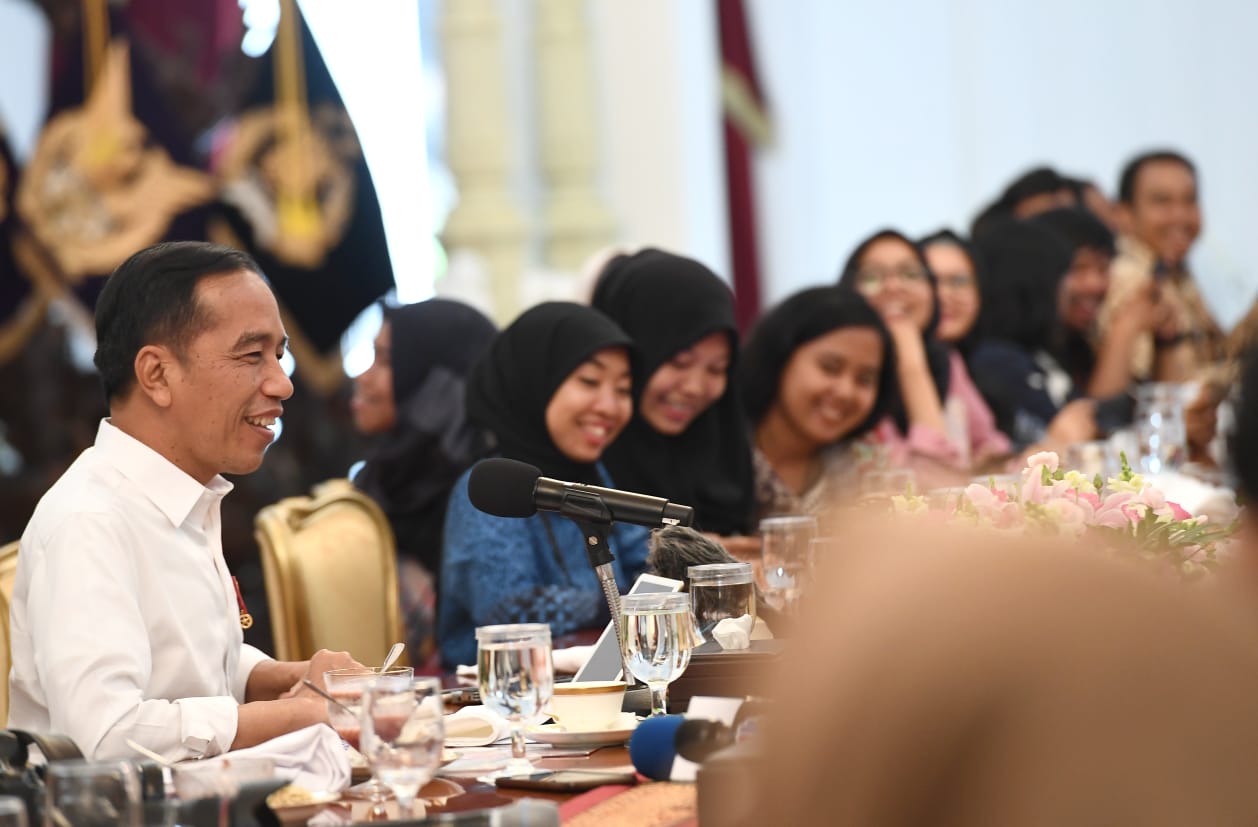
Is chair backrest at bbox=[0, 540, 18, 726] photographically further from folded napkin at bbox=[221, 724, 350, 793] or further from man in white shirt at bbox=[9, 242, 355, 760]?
folded napkin at bbox=[221, 724, 350, 793]

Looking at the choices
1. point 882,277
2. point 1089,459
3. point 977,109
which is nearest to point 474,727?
point 1089,459

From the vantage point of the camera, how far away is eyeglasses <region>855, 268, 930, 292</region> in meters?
5.18

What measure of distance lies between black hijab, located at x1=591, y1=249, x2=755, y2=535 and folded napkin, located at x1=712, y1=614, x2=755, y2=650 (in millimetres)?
1687

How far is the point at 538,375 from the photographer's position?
3412 millimetres

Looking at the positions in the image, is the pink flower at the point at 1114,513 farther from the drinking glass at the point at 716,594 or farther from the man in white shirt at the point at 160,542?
the man in white shirt at the point at 160,542

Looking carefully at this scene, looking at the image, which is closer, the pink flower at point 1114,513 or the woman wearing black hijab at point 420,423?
the pink flower at point 1114,513

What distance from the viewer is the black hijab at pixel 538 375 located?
338 cm

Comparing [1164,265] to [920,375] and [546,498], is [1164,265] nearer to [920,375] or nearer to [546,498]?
[920,375]

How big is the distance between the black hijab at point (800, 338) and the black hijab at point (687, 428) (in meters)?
0.34

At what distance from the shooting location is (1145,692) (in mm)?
880

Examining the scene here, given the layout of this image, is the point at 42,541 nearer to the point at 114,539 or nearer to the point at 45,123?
the point at 114,539

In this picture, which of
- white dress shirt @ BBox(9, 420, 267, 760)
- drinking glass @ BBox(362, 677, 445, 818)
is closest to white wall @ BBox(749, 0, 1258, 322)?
white dress shirt @ BBox(9, 420, 267, 760)

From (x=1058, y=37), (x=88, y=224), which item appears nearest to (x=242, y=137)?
(x=88, y=224)

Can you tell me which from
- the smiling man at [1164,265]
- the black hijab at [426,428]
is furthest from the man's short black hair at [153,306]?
the smiling man at [1164,265]
